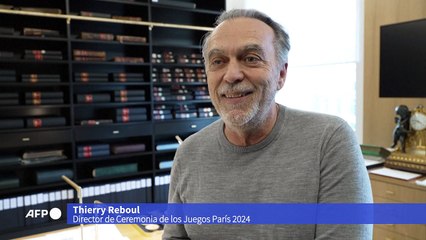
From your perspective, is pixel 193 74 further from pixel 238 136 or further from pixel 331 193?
pixel 331 193

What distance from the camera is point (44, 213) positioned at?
3.18 meters

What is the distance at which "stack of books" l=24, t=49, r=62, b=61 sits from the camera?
2961 millimetres

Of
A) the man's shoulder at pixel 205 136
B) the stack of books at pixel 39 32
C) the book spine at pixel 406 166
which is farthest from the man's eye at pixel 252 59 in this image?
the stack of books at pixel 39 32

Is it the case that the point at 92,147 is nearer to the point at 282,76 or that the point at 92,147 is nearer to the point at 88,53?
the point at 88,53

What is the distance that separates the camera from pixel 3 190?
2889mm

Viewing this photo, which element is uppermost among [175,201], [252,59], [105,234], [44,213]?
[252,59]

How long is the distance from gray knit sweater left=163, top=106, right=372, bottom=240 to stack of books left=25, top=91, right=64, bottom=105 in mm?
2451

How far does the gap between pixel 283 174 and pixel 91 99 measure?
Answer: 2769 mm

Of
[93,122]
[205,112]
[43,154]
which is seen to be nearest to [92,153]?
[93,122]

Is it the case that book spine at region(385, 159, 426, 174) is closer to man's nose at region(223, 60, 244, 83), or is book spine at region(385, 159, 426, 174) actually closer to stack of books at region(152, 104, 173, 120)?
man's nose at region(223, 60, 244, 83)

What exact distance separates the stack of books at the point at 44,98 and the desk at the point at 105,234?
5.87ft

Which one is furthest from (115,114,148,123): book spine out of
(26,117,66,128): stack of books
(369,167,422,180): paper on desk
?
(369,167,422,180): paper on desk

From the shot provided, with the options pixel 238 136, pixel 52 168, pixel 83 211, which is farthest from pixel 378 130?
pixel 52 168

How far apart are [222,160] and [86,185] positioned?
8.91 ft
